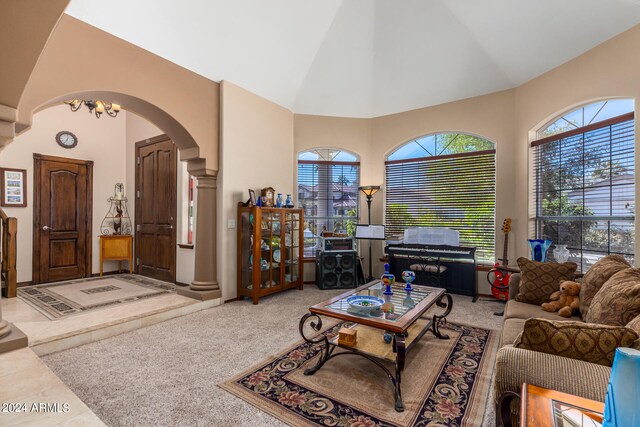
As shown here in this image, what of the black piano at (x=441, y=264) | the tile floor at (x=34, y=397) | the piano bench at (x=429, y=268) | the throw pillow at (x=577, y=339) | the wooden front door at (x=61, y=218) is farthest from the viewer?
the wooden front door at (x=61, y=218)

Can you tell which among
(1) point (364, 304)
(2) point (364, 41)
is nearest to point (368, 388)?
(1) point (364, 304)

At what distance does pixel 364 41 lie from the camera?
188 inches

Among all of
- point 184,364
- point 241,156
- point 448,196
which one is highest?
point 241,156

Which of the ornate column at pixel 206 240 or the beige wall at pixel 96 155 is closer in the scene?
the ornate column at pixel 206 240

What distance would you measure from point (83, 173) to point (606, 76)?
807 cm

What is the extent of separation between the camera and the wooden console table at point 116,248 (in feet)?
19.1

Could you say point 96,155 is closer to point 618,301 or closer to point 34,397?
point 34,397

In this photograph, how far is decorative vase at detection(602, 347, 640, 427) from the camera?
745 mm

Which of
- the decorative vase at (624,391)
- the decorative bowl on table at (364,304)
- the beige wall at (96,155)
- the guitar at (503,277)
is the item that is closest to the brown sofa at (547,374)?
the decorative vase at (624,391)

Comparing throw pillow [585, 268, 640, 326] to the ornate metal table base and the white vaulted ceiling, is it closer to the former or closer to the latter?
the ornate metal table base

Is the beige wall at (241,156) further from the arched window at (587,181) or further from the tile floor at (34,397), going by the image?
the arched window at (587,181)

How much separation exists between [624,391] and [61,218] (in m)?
7.24

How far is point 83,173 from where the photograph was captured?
579cm

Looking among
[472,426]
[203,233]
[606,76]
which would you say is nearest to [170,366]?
[203,233]
